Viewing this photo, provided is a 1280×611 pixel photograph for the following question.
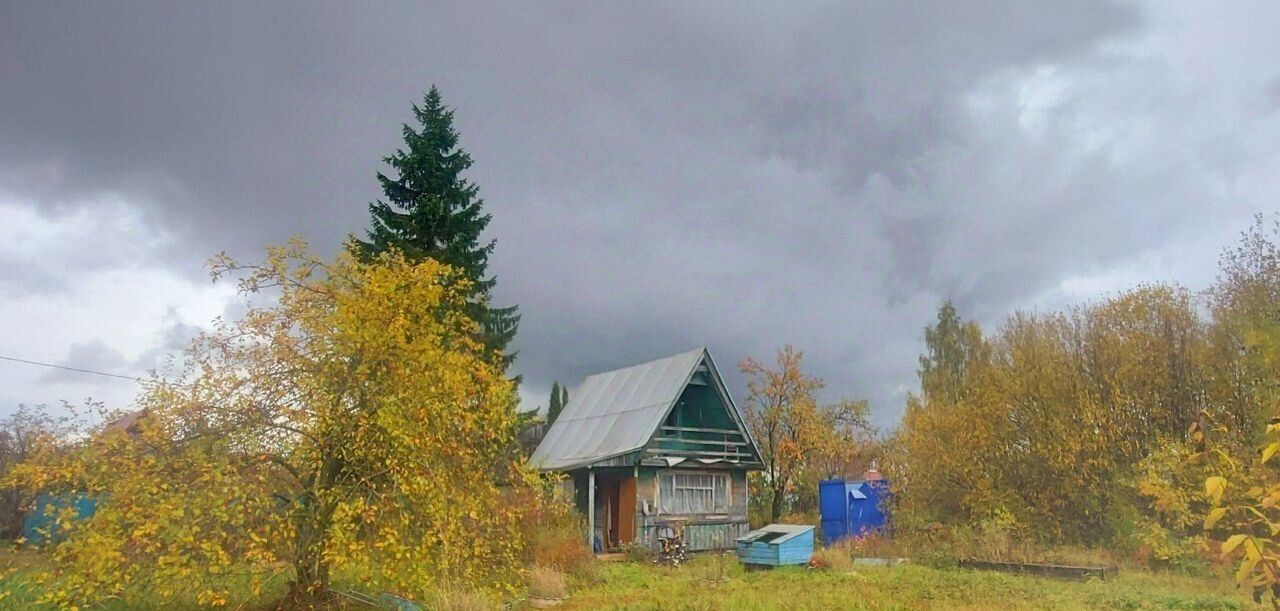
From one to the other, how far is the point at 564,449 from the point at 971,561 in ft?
43.8

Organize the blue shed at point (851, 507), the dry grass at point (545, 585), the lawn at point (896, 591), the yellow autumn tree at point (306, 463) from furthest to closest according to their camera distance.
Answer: the blue shed at point (851, 507), the dry grass at point (545, 585), the lawn at point (896, 591), the yellow autumn tree at point (306, 463)

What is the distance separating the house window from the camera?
2444 centimetres

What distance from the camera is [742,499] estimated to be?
26.4 m

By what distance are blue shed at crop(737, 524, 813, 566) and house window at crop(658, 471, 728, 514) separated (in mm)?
4482

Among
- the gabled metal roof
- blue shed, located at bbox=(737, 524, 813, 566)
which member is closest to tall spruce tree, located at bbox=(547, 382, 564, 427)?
the gabled metal roof

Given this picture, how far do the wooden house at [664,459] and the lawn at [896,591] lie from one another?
593 centimetres

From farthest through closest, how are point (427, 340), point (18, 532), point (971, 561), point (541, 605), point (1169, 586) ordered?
1. point (18, 532)
2. point (971, 561)
3. point (1169, 586)
4. point (541, 605)
5. point (427, 340)

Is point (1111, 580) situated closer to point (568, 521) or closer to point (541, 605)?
point (541, 605)

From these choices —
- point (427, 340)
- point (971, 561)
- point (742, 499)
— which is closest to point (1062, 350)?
point (971, 561)

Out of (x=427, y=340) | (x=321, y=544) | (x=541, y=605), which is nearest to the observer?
(x=321, y=544)

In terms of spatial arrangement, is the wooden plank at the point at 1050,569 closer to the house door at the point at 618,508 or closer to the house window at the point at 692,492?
the house window at the point at 692,492

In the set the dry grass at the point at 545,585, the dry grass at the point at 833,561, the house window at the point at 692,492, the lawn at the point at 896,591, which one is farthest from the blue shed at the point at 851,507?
the dry grass at the point at 545,585

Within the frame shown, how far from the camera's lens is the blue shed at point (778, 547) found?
62.3 ft

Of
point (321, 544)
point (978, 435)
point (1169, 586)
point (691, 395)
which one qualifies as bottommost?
point (1169, 586)
